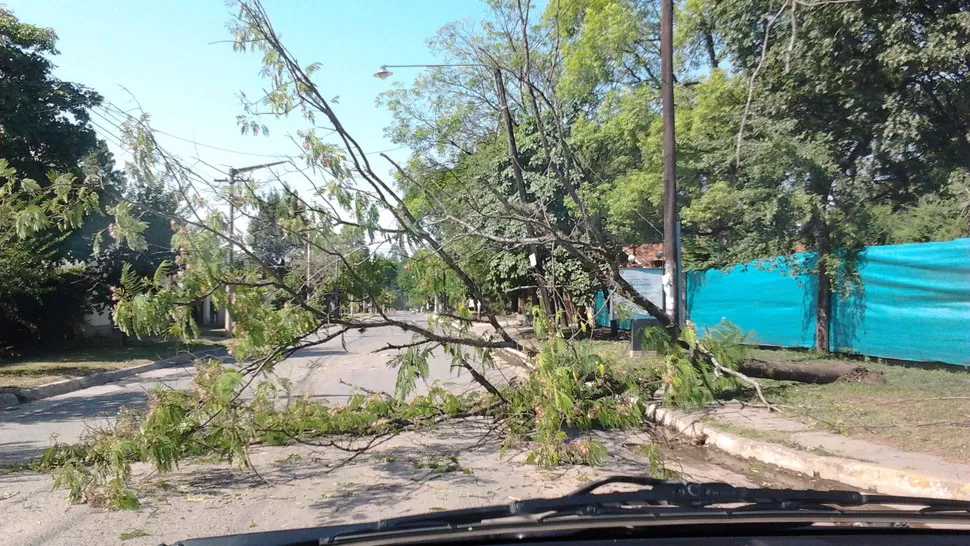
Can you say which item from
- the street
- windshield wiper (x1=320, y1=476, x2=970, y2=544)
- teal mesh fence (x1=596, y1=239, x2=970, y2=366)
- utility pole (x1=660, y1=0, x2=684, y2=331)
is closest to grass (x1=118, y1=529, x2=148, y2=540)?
the street

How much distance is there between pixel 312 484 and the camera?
5.89 m

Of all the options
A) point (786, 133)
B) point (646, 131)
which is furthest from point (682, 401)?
point (646, 131)

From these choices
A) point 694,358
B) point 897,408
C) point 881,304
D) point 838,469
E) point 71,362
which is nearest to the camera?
point 838,469

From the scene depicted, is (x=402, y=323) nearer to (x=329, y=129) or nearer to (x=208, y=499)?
(x=329, y=129)

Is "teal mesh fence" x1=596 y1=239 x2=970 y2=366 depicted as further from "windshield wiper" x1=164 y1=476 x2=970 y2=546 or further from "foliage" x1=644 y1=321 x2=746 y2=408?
"windshield wiper" x1=164 y1=476 x2=970 y2=546

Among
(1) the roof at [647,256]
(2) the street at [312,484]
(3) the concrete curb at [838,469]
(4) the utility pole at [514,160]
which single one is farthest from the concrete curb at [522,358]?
(1) the roof at [647,256]

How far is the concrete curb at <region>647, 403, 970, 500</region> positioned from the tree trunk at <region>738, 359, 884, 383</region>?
194 centimetres

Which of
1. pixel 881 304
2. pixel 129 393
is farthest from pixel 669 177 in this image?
pixel 129 393

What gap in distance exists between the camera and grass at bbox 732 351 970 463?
6.70m

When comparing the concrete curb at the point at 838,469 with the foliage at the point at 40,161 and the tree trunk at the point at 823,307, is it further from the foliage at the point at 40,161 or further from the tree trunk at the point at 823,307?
the foliage at the point at 40,161

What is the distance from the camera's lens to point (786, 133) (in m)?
13.2

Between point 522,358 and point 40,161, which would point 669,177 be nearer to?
point 522,358

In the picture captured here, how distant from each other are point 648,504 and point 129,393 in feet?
39.4

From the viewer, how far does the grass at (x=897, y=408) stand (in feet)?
22.0
